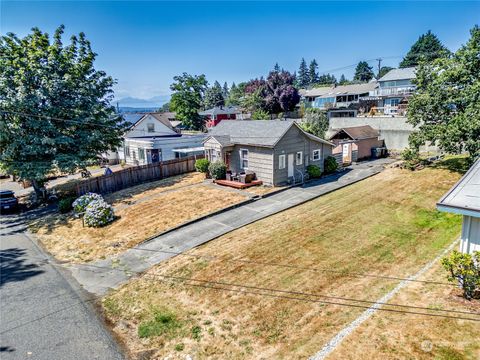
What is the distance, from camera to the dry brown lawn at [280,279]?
24.9 feet

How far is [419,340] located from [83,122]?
77.5 feet

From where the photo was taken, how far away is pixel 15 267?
13.1 m

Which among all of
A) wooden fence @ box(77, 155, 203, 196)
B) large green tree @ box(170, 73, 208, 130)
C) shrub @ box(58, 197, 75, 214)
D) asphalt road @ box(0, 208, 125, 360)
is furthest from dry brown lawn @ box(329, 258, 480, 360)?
large green tree @ box(170, 73, 208, 130)

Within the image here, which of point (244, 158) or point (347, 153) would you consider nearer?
point (244, 158)

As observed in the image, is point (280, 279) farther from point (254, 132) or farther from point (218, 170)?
point (254, 132)

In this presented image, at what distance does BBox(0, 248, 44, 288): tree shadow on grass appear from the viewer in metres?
12.1

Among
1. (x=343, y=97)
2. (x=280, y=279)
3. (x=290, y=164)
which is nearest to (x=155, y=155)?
(x=290, y=164)

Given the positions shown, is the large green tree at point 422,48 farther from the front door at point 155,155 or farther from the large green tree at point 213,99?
the front door at point 155,155

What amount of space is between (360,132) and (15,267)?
27.5 metres

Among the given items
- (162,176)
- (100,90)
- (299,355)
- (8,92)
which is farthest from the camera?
(162,176)

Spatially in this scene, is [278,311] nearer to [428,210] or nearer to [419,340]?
[419,340]

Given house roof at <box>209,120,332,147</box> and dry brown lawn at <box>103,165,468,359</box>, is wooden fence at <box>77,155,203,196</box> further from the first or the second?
dry brown lawn at <box>103,165,468,359</box>

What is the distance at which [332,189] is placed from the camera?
19922mm

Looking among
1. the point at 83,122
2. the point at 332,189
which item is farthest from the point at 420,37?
the point at 83,122
